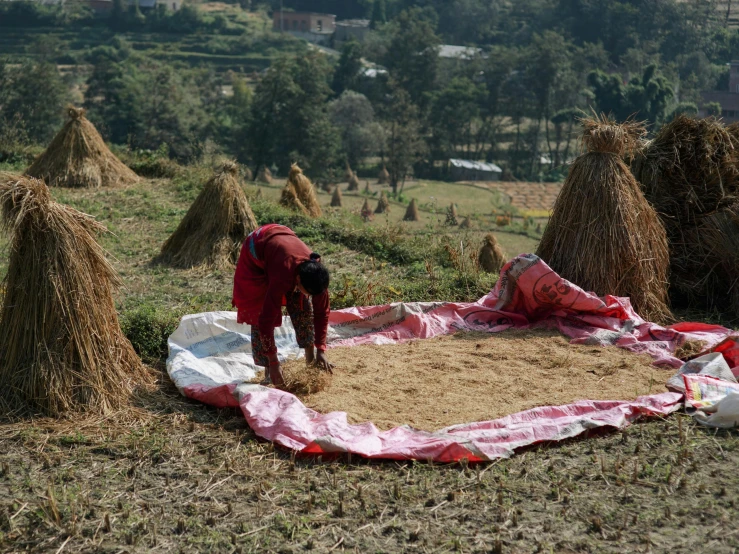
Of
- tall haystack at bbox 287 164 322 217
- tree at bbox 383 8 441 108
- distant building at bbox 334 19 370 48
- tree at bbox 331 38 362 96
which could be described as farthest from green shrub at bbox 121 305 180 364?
distant building at bbox 334 19 370 48

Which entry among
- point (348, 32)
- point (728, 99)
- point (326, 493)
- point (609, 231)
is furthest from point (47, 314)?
point (348, 32)

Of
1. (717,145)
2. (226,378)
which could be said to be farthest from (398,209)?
(226,378)

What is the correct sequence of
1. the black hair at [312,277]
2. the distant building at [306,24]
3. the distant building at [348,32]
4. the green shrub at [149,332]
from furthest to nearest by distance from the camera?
the distant building at [306,24]
the distant building at [348,32]
the green shrub at [149,332]
the black hair at [312,277]

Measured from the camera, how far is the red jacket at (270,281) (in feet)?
13.8

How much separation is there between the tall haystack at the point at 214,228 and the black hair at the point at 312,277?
355 centimetres

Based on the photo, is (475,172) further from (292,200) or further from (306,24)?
(306,24)

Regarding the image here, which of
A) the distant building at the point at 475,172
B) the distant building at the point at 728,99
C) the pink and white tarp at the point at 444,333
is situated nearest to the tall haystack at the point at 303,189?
the pink and white tarp at the point at 444,333

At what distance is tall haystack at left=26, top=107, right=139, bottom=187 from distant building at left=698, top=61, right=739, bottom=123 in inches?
1454

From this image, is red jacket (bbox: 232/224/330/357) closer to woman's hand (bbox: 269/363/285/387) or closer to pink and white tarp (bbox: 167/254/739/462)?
woman's hand (bbox: 269/363/285/387)

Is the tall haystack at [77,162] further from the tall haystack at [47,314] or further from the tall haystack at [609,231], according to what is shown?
the tall haystack at [609,231]

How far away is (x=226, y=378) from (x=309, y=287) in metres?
1.08

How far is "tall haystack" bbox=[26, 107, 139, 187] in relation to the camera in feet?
33.9

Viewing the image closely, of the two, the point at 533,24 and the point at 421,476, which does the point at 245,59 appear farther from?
the point at 421,476

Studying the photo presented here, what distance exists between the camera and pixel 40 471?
3.79 metres
